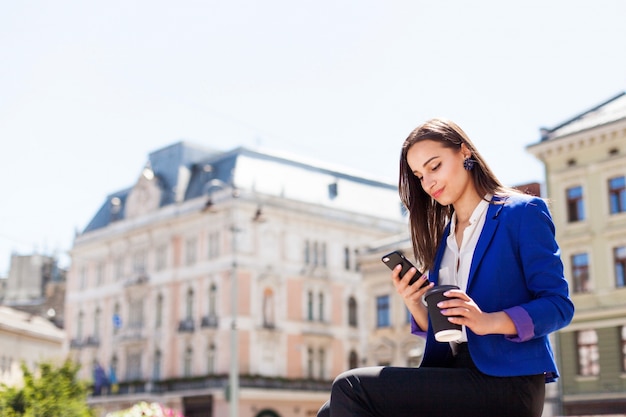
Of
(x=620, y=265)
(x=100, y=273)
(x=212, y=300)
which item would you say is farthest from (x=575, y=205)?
(x=100, y=273)

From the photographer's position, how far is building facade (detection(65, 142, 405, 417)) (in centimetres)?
4434

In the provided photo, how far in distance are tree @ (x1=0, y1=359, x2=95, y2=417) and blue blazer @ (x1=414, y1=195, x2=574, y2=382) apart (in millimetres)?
6426

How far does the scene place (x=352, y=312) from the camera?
161 feet

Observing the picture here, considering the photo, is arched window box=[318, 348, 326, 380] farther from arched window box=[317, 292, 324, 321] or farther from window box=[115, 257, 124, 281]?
window box=[115, 257, 124, 281]

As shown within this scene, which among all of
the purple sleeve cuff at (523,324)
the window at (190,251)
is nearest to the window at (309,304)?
the window at (190,251)

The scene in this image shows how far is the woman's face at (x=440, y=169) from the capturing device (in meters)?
2.74

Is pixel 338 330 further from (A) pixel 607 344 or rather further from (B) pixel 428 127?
(B) pixel 428 127

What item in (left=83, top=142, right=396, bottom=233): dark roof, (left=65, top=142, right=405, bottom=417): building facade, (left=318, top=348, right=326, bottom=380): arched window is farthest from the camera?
(left=83, top=142, right=396, bottom=233): dark roof

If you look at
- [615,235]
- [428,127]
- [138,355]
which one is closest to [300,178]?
[138,355]

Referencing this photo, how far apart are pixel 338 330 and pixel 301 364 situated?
3224mm

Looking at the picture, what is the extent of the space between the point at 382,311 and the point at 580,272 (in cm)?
1214

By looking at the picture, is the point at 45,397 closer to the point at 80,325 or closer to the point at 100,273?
the point at 100,273

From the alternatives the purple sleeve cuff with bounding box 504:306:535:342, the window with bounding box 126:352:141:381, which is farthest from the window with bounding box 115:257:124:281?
the purple sleeve cuff with bounding box 504:306:535:342

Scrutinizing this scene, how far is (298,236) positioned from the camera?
47000 mm
